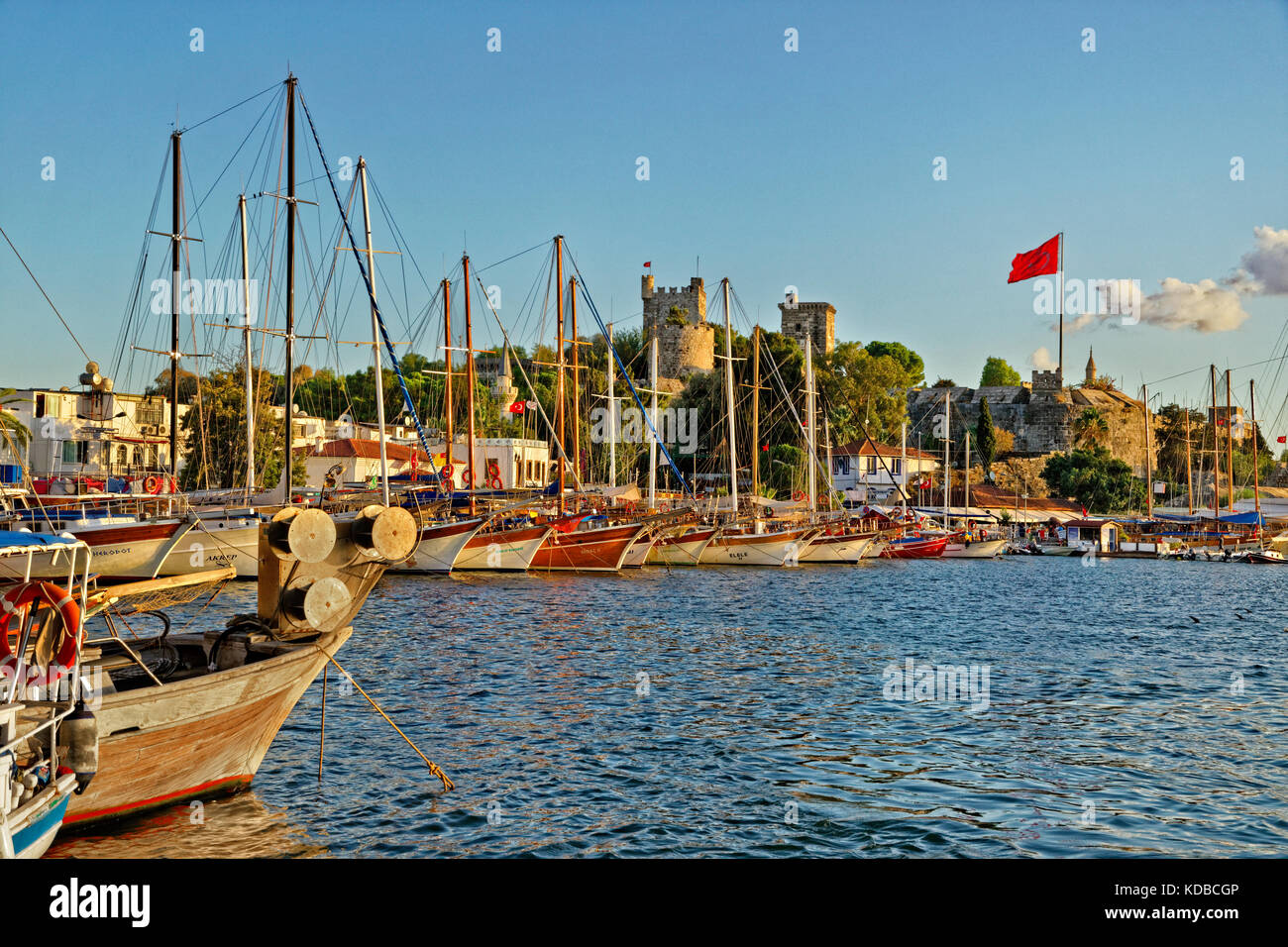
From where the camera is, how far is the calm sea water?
11352 millimetres

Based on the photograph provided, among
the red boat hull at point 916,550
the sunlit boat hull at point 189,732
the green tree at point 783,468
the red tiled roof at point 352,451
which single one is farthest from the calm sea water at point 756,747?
the green tree at point 783,468

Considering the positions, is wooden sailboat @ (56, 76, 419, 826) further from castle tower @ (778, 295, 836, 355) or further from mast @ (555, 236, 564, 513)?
castle tower @ (778, 295, 836, 355)

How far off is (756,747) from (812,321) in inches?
4777

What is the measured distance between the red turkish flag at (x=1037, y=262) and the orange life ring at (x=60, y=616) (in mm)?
69594

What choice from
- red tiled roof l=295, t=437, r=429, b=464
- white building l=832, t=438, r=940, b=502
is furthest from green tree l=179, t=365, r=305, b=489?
white building l=832, t=438, r=940, b=502

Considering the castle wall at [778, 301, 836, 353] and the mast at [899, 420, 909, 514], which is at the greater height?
the castle wall at [778, 301, 836, 353]

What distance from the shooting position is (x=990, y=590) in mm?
47000

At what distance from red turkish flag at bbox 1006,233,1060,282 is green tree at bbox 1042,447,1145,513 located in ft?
127

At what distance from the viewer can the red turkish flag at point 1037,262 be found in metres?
71.8

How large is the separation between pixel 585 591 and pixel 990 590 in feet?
61.8

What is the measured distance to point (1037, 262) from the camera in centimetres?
7394

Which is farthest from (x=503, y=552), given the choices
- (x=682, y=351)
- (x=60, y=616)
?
(x=682, y=351)
